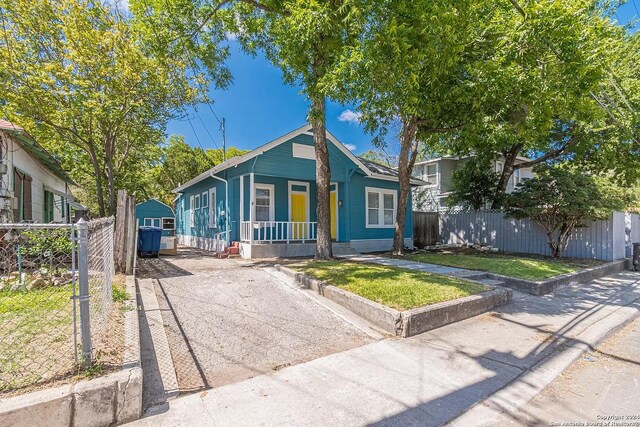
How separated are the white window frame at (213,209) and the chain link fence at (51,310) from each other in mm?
7692

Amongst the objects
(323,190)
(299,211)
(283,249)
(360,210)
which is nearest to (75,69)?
(299,211)

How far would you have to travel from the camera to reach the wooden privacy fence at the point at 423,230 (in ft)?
52.5

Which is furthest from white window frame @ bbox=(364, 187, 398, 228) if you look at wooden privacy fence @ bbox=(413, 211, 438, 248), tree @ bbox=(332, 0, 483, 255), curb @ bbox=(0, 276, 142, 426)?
curb @ bbox=(0, 276, 142, 426)

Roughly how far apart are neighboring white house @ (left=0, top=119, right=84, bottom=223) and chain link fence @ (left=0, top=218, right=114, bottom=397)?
3548 millimetres

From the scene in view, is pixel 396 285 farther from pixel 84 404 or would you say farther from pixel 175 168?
pixel 175 168

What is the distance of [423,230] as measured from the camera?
16.1 metres

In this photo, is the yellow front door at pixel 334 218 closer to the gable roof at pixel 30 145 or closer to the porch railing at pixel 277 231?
the porch railing at pixel 277 231

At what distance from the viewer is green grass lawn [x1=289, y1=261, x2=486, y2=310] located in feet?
16.3

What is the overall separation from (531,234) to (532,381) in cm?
1132

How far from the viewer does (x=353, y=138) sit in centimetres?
2411

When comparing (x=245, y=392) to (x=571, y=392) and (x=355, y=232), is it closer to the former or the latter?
(x=571, y=392)

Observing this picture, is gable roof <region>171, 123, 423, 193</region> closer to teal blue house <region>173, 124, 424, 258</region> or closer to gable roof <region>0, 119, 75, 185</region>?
teal blue house <region>173, 124, 424, 258</region>

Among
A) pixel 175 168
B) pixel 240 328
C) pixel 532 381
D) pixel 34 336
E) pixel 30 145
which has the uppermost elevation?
pixel 175 168

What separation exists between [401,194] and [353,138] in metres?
13.6
